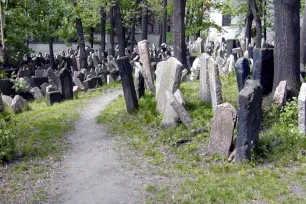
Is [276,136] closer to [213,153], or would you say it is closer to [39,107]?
[213,153]

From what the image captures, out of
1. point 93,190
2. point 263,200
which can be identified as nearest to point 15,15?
point 93,190

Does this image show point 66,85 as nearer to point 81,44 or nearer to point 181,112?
point 81,44

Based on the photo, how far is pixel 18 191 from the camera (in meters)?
6.81

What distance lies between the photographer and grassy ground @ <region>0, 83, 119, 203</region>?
269 inches

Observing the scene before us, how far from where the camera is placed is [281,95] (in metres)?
8.60

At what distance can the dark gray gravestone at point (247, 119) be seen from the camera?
6.79 meters

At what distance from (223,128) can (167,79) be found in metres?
3.45

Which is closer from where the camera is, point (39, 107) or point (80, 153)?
point (80, 153)

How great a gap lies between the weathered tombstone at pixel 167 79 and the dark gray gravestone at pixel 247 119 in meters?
3.33

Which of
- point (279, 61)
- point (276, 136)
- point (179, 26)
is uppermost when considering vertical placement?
point (179, 26)

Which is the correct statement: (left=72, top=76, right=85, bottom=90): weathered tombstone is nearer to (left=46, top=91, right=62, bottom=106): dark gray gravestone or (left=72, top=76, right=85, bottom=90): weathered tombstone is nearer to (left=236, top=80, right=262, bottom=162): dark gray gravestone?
(left=46, top=91, right=62, bottom=106): dark gray gravestone

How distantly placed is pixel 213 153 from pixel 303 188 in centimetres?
180

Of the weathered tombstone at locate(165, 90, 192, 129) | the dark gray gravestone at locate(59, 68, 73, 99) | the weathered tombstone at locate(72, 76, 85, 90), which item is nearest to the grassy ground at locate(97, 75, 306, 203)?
the weathered tombstone at locate(165, 90, 192, 129)

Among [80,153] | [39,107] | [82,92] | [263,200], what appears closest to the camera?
[263,200]
